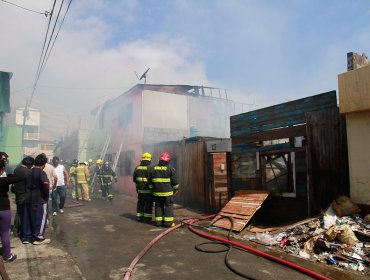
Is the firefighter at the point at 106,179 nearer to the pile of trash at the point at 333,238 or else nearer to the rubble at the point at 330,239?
the rubble at the point at 330,239

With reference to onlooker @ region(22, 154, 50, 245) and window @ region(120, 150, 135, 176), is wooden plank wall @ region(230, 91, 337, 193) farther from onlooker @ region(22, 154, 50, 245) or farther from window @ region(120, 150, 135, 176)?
window @ region(120, 150, 135, 176)

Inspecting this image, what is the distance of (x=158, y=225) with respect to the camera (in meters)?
7.95

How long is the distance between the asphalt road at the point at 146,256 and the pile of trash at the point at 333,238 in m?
0.89

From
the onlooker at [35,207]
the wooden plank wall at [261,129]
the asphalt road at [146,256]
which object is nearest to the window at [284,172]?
the wooden plank wall at [261,129]

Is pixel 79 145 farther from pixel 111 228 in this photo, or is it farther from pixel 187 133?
pixel 111 228

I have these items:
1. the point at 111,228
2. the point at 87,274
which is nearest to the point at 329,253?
the point at 87,274

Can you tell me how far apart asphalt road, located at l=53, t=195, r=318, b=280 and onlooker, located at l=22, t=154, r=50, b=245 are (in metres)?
0.56

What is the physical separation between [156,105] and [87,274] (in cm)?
1344

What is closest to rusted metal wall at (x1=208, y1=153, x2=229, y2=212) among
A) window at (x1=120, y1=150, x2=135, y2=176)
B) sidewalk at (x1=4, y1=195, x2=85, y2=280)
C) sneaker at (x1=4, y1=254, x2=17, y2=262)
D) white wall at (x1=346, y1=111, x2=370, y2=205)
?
white wall at (x1=346, y1=111, x2=370, y2=205)

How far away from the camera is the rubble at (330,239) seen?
5.05 meters

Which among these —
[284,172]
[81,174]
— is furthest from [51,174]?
[284,172]

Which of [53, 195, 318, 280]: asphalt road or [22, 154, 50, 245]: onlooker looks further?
[22, 154, 50, 245]: onlooker

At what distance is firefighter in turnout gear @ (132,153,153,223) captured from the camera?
820 centimetres

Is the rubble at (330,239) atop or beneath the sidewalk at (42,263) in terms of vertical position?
atop
